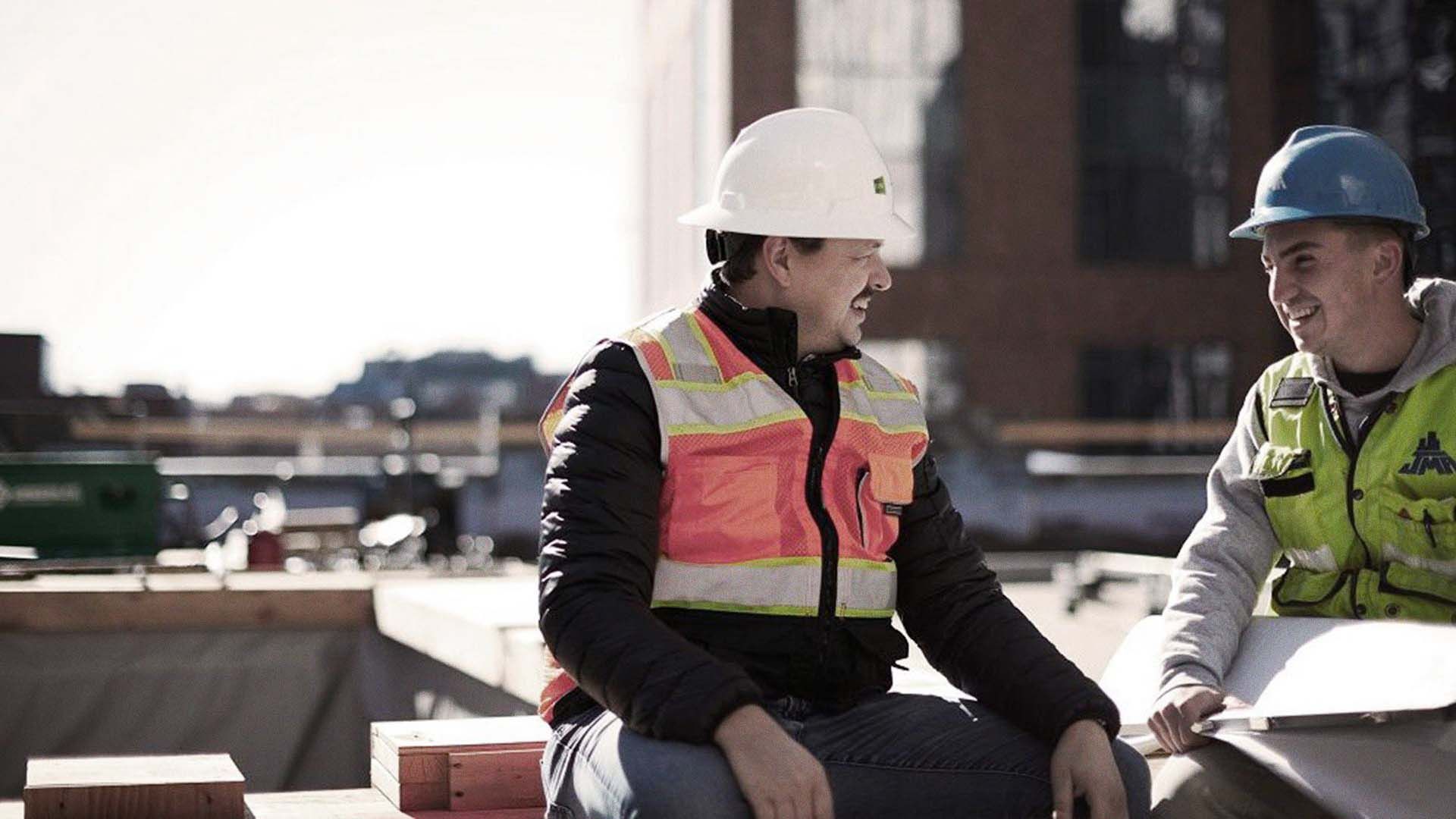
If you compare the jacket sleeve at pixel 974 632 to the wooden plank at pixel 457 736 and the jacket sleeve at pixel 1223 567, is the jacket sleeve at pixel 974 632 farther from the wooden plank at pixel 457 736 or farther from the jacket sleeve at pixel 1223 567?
the wooden plank at pixel 457 736

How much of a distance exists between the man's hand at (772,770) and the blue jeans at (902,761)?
234 mm

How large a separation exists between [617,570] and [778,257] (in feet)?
2.21

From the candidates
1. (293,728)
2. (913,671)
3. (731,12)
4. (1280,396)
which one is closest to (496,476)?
(293,728)

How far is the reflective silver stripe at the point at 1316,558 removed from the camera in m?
3.67

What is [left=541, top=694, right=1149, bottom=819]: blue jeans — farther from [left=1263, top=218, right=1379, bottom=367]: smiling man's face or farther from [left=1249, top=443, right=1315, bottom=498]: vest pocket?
[left=1263, top=218, right=1379, bottom=367]: smiling man's face

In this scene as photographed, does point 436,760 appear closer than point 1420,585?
No

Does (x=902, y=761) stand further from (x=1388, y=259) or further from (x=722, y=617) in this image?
(x=1388, y=259)

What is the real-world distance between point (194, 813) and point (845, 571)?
4.91 feet

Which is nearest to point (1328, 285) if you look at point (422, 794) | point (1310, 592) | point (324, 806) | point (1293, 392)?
point (1293, 392)

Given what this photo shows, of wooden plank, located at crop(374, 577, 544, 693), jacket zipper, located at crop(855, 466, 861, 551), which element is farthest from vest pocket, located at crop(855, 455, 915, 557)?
wooden plank, located at crop(374, 577, 544, 693)

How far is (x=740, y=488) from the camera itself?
9.67 ft

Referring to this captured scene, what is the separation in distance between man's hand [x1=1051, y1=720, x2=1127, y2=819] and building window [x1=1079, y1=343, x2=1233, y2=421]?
35287mm

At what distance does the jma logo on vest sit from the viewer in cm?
349

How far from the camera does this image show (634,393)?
2.92 m
